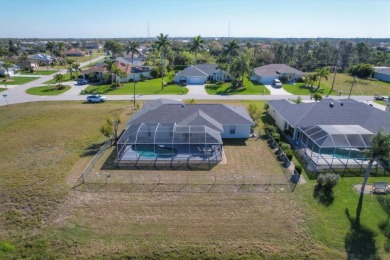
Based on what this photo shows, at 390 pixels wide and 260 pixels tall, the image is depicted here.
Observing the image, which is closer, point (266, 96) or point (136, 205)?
point (136, 205)

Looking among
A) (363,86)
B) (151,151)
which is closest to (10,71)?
(151,151)

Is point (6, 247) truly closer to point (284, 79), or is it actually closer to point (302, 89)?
point (302, 89)

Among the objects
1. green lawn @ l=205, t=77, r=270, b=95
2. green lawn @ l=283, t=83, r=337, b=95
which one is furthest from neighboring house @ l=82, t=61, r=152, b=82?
green lawn @ l=283, t=83, r=337, b=95

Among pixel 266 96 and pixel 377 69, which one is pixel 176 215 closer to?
pixel 266 96

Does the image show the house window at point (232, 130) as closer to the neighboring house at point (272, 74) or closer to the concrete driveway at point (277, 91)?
the concrete driveway at point (277, 91)

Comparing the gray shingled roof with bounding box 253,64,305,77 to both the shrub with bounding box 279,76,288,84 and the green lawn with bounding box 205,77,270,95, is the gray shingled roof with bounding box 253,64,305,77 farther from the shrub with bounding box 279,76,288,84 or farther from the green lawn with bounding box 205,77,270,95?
the green lawn with bounding box 205,77,270,95

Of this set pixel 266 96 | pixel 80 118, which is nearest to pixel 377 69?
pixel 266 96
